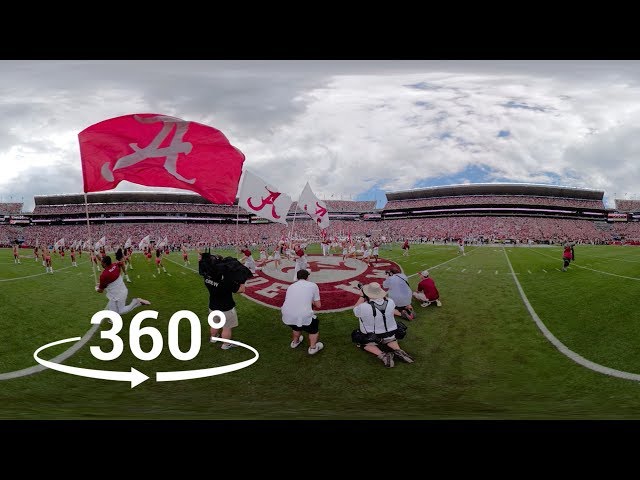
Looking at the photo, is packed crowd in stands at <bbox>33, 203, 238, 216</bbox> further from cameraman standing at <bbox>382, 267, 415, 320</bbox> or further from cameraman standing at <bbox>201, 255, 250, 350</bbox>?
cameraman standing at <bbox>382, 267, 415, 320</bbox>

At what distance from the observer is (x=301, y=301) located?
13.1ft

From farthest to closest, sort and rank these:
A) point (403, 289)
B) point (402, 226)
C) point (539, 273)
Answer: point (402, 226) < point (539, 273) < point (403, 289)

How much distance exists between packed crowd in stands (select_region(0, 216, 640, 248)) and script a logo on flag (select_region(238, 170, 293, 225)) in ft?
42.4

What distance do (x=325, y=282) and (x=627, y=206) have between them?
69.9 meters

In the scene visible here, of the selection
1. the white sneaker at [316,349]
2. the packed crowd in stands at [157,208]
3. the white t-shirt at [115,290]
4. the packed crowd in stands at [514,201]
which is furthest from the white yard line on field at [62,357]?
the packed crowd in stands at [514,201]

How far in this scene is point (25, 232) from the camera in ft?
94.8

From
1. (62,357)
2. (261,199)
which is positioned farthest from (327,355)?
(261,199)

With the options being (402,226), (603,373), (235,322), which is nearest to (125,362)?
(235,322)

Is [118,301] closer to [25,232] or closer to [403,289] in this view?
[403,289]

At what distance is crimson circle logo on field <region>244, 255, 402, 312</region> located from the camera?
20.0 feet

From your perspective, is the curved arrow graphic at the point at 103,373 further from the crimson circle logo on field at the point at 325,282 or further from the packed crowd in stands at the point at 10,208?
the packed crowd in stands at the point at 10,208

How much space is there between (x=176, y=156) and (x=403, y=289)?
16.3ft

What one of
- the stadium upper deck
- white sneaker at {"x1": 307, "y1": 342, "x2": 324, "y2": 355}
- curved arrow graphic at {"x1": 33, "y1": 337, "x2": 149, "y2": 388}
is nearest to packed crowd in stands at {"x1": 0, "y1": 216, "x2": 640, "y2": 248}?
the stadium upper deck
